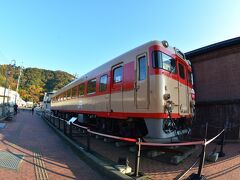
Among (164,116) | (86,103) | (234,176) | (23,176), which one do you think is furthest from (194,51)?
(23,176)

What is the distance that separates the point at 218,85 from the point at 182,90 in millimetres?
4700

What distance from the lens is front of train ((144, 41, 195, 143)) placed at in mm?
7131

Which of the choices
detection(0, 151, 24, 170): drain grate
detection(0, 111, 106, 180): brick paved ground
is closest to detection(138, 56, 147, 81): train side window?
detection(0, 111, 106, 180): brick paved ground

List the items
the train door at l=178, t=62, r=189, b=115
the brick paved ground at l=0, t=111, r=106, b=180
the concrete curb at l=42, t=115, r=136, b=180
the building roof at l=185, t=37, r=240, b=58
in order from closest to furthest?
the concrete curb at l=42, t=115, r=136, b=180 < the brick paved ground at l=0, t=111, r=106, b=180 < the train door at l=178, t=62, r=189, b=115 < the building roof at l=185, t=37, r=240, b=58

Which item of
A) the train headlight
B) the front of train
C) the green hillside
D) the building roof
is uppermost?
the green hillside

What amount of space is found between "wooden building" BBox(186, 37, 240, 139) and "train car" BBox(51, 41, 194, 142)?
8.73ft

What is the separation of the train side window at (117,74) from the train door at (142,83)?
4.20 feet

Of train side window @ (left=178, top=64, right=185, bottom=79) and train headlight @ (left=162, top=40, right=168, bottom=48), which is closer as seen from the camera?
train headlight @ (left=162, top=40, right=168, bottom=48)

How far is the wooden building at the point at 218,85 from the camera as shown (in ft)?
36.1

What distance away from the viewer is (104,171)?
6258 millimetres

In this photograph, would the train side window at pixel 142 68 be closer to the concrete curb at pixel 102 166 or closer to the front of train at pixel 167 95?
the front of train at pixel 167 95

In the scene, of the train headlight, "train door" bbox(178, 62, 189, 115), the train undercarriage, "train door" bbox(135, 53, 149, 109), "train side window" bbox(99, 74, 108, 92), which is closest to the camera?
the train undercarriage

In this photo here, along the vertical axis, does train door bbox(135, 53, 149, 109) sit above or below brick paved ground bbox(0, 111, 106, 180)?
above

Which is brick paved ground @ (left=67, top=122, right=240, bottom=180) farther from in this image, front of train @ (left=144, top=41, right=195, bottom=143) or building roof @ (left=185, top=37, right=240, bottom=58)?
building roof @ (left=185, top=37, right=240, bottom=58)
